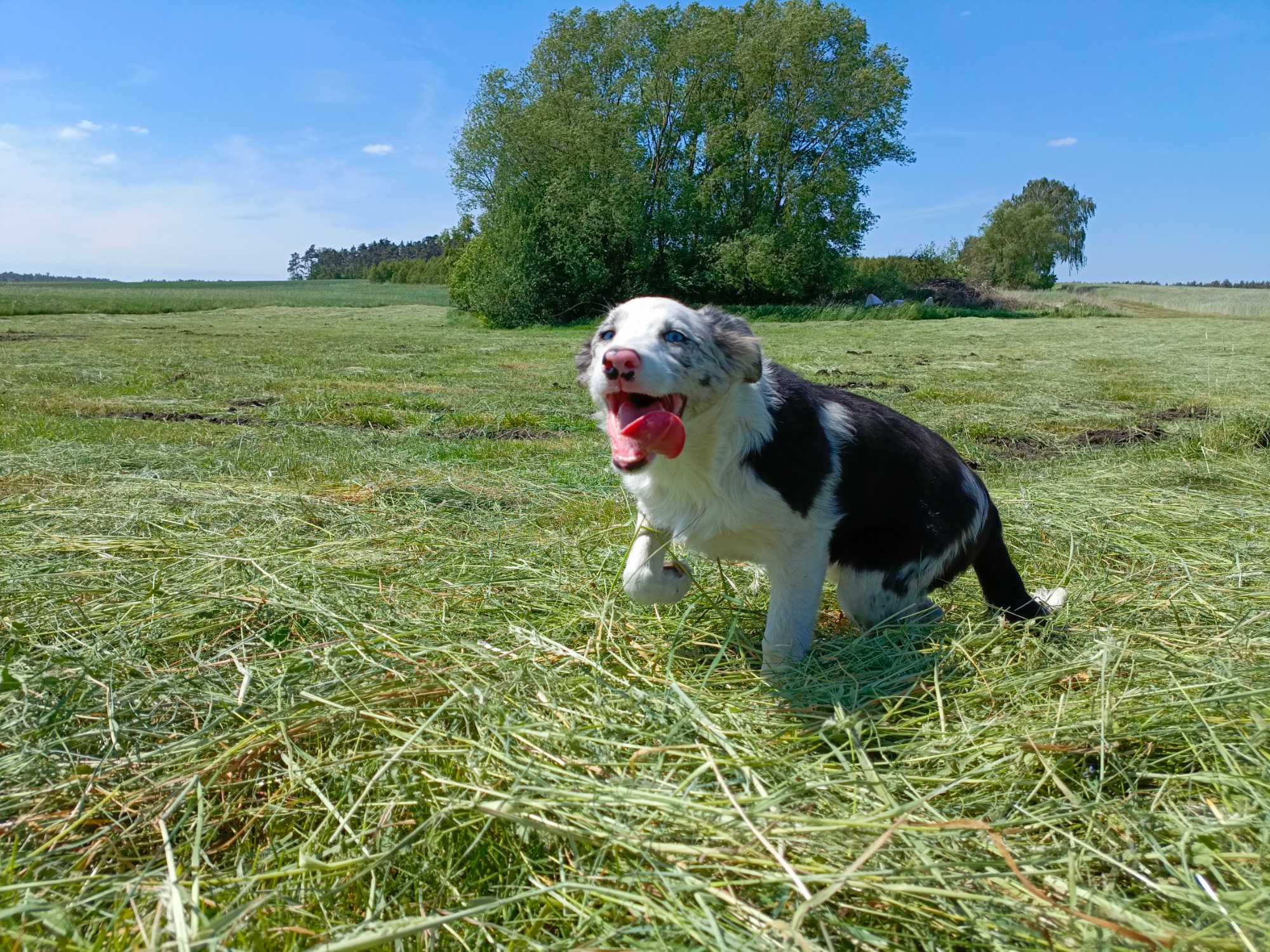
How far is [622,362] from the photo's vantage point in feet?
10.0

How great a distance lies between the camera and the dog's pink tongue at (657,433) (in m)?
3.09

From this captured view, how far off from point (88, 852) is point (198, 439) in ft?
22.6

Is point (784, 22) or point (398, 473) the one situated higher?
point (784, 22)

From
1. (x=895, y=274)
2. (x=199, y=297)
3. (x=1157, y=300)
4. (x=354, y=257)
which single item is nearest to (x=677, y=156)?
(x=895, y=274)

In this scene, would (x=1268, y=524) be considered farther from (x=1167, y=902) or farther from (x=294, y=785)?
(x=294, y=785)

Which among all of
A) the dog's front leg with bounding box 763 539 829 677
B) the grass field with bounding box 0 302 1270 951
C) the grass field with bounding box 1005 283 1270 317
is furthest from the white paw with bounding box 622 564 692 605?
the grass field with bounding box 1005 283 1270 317

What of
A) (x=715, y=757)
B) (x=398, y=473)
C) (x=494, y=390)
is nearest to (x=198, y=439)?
(x=398, y=473)

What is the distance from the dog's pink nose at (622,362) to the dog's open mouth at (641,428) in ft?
0.46

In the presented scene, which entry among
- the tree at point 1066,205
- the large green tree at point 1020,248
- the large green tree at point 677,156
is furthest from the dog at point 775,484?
the tree at point 1066,205

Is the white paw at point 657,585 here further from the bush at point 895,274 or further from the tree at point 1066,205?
the tree at point 1066,205

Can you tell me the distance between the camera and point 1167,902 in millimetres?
1876

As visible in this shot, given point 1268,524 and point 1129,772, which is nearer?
point 1129,772

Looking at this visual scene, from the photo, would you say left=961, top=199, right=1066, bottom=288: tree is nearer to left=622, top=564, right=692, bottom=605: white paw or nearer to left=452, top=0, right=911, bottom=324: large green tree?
left=452, top=0, right=911, bottom=324: large green tree

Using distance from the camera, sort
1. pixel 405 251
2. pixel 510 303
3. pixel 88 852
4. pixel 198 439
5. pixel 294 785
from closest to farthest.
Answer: pixel 88 852 < pixel 294 785 < pixel 198 439 < pixel 510 303 < pixel 405 251
